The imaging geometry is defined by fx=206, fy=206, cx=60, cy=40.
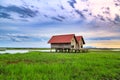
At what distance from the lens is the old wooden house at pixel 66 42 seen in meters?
54.6

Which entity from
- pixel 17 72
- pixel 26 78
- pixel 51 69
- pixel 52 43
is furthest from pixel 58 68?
pixel 52 43

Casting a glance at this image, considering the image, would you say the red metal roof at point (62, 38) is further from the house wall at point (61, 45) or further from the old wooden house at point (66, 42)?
the house wall at point (61, 45)

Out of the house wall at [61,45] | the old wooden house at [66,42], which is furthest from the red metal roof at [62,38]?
the house wall at [61,45]

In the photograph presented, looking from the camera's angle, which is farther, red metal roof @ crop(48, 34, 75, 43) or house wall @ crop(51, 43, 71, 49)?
house wall @ crop(51, 43, 71, 49)

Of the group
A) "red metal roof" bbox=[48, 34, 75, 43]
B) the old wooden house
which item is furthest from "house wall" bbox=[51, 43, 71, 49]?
"red metal roof" bbox=[48, 34, 75, 43]

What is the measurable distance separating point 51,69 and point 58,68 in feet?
1.81

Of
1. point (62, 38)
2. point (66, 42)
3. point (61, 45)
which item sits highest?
point (62, 38)

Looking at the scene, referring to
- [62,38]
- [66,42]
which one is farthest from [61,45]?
[66,42]

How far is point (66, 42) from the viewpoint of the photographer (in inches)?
2133

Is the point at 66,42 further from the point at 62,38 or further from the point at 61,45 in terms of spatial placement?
the point at 62,38

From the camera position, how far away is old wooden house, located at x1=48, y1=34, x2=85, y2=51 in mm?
54562

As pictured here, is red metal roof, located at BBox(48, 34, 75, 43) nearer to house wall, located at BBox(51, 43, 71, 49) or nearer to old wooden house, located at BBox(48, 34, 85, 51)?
old wooden house, located at BBox(48, 34, 85, 51)

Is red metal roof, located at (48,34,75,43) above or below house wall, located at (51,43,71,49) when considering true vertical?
above

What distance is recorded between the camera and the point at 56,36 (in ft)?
196
